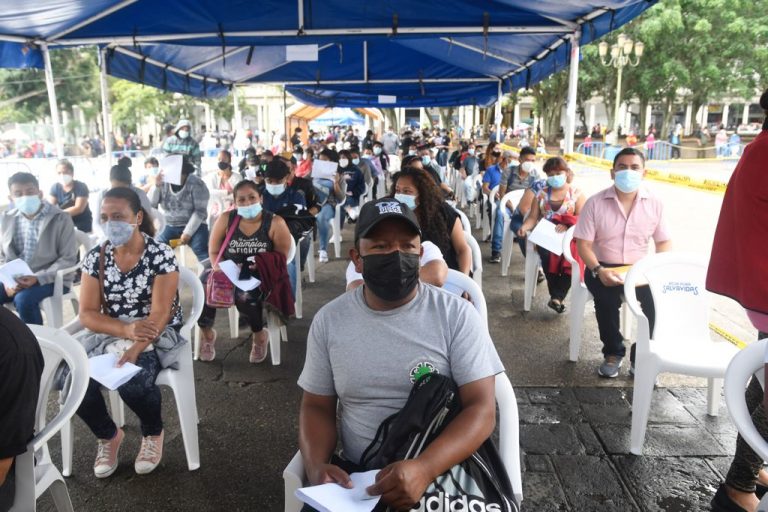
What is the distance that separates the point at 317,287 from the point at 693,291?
4276 millimetres

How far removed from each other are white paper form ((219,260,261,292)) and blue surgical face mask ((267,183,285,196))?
1.76 m

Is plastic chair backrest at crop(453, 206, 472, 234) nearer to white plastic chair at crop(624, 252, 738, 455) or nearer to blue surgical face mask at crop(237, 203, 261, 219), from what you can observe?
white plastic chair at crop(624, 252, 738, 455)

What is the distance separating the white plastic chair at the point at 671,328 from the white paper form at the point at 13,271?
14.0 feet

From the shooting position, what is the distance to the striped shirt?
456cm

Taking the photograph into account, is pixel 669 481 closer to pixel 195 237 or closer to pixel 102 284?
pixel 102 284

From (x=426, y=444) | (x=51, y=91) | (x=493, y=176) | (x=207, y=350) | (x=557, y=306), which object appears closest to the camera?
(x=426, y=444)

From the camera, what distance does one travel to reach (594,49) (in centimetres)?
2880

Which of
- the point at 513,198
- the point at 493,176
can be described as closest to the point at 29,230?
the point at 513,198

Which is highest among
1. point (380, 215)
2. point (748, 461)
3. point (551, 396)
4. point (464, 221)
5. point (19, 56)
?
point (19, 56)

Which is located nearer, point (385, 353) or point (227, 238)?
point (385, 353)

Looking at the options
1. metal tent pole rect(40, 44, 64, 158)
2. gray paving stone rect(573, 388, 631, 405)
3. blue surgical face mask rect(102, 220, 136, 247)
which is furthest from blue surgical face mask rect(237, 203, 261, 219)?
metal tent pole rect(40, 44, 64, 158)

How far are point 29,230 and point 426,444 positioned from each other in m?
4.08

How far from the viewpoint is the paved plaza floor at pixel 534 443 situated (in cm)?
285

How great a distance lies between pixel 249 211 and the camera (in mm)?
4547
